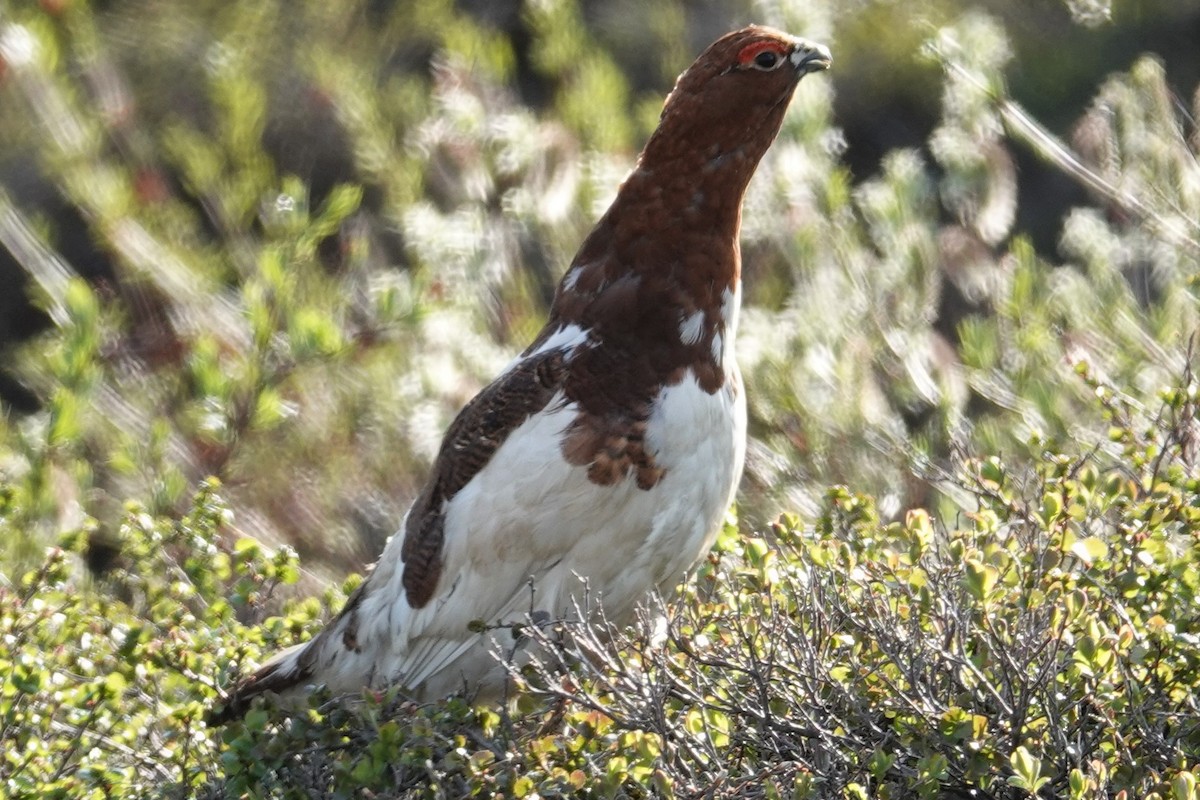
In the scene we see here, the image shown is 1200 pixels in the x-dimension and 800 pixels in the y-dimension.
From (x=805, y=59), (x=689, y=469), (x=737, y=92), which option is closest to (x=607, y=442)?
(x=689, y=469)

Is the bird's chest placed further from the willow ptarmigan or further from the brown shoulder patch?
the brown shoulder patch

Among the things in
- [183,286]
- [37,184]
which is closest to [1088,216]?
[183,286]

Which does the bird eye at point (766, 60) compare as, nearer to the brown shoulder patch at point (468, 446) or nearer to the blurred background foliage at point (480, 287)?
the brown shoulder patch at point (468, 446)

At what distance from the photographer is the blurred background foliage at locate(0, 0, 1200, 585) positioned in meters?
3.72

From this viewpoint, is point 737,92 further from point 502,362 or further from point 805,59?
point 502,362

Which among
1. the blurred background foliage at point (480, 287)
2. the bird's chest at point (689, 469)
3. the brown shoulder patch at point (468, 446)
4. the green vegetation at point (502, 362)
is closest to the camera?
the green vegetation at point (502, 362)

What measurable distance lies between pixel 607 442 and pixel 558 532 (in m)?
0.17

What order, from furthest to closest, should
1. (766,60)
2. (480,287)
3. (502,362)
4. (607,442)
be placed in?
(480,287)
(502,362)
(766,60)
(607,442)

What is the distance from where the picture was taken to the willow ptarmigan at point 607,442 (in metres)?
2.77

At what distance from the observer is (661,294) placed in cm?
289

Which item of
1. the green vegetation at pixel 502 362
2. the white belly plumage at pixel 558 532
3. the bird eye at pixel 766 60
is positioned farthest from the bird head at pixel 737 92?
the green vegetation at pixel 502 362

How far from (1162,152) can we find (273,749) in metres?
2.31

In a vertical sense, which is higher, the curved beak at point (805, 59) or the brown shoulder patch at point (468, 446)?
the curved beak at point (805, 59)

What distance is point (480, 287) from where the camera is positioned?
4727mm
